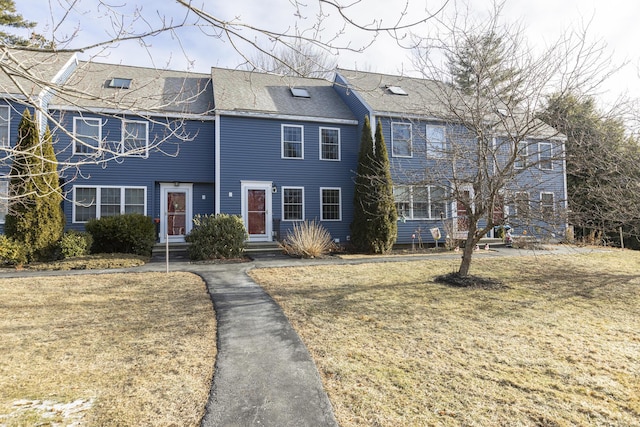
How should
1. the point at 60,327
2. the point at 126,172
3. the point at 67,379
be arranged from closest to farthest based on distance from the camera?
the point at 67,379 < the point at 60,327 < the point at 126,172

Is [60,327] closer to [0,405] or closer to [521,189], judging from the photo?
[0,405]

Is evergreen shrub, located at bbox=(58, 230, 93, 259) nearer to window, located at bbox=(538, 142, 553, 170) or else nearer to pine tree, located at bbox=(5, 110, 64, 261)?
pine tree, located at bbox=(5, 110, 64, 261)

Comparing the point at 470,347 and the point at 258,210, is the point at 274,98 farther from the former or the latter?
the point at 470,347

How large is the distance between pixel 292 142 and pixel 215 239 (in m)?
5.67

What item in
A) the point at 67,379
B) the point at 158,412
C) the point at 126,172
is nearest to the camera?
the point at 158,412

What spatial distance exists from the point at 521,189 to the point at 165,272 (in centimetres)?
776

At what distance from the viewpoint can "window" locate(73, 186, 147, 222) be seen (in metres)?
13.1

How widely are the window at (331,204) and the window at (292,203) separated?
0.85 metres

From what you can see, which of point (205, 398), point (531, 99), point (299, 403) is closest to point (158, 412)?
point (205, 398)

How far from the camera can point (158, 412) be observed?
2922 millimetres

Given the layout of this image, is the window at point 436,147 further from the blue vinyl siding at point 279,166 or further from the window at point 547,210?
the blue vinyl siding at point 279,166

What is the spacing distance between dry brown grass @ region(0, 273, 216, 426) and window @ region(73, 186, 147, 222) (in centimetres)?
628

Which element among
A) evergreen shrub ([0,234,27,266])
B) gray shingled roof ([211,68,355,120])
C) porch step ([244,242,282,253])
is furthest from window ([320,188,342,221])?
evergreen shrub ([0,234,27,266])

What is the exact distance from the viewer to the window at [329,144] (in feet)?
50.1
